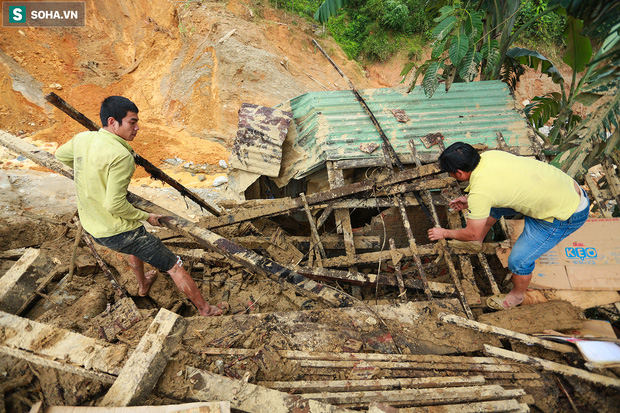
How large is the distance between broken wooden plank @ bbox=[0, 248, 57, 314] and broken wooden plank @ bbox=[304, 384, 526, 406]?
281cm

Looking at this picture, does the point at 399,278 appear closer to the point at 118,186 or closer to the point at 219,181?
the point at 118,186

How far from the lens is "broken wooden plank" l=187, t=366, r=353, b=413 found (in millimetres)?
1990

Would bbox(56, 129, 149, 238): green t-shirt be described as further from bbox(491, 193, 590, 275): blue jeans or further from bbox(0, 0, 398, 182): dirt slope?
bbox(0, 0, 398, 182): dirt slope

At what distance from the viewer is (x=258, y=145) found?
487 centimetres

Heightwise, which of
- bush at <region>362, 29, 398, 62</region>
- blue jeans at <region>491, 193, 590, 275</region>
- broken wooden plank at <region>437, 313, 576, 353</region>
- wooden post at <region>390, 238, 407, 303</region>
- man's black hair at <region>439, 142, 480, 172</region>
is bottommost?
wooden post at <region>390, 238, 407, 303</region>

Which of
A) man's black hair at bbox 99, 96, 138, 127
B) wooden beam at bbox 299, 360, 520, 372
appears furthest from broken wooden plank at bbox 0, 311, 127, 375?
man's black hair at bbox 99, 96, 138, 127

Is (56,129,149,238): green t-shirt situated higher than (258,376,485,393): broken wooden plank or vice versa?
(56,129,149,238): green t-shirt

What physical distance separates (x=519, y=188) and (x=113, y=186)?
11.5 ft

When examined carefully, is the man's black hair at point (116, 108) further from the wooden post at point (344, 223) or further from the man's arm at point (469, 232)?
the man's arm at point (469, 232)

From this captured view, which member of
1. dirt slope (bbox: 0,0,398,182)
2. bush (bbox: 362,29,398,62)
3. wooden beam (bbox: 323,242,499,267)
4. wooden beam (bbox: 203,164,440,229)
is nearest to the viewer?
wooden beam (bbox: 323,242,499,267)

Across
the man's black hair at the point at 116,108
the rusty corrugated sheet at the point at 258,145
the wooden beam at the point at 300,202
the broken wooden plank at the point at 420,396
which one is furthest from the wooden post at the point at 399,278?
the man's black hair at the point at 116,108

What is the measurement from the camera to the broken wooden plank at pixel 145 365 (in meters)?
1.93

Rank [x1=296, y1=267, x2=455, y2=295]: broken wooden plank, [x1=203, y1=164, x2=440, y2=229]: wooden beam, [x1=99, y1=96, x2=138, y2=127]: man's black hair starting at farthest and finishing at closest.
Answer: [x1=203, y1=164, x2=440, y2=229]: wooden beam → [x1=296, y1=267, x2=455, y2=295]: broken wooden plank → [x1=99, y1=96, x2=138, y2=127]: man's black hair

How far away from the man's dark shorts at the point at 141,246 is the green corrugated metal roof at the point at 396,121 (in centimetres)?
244
